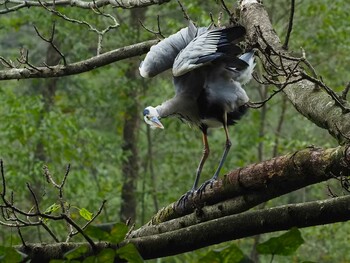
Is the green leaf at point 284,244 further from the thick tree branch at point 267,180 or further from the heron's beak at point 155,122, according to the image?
the heron's beak at point 155,122

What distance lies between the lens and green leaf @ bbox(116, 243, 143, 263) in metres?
1.06

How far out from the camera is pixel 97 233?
1100 mm

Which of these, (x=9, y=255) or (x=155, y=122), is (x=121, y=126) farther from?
(x=9, y=255)

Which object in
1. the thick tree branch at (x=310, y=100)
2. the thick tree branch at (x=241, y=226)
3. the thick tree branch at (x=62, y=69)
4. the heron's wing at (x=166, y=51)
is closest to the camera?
the thick tree branch at (x=241, y=226)

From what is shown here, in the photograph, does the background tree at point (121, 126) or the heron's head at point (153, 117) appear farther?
the background tree at point (121, 126)

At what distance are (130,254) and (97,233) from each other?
7 cm

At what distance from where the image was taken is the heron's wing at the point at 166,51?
4461 millimetres

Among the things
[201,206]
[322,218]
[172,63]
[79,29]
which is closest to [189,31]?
[172,63]

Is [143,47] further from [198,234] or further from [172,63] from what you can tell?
[198,234]

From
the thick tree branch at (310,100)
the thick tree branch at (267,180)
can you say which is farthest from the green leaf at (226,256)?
the thick tree branch at (310,100)

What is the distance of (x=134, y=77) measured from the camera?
1213 centimetres

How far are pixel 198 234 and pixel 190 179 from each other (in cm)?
1030

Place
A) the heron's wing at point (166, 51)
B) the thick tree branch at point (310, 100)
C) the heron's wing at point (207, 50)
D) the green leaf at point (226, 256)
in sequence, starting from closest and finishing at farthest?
the green leaf at point (226, 256)
the thick tree branch at point (310, 100)
the heron's wing at point (207, 50)
the heron's wing at point (166, 51)

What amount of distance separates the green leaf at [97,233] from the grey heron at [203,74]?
314 cm
